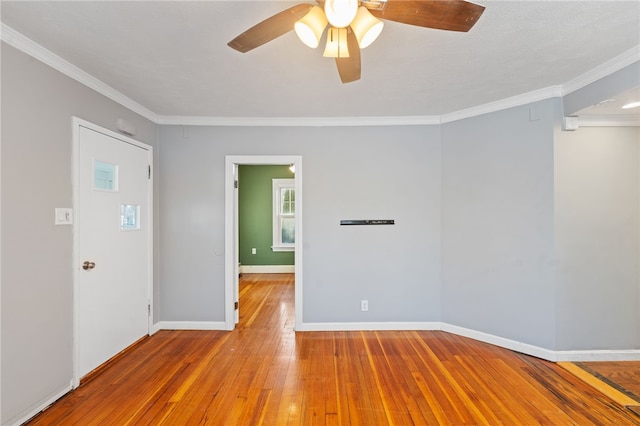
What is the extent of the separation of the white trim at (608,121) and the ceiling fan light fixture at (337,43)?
8.15 feet

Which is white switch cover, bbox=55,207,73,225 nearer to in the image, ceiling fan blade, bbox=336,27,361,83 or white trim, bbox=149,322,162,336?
white trim, bbox=149,322,162,336

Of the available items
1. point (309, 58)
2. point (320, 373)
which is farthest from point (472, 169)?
point (320, 373)

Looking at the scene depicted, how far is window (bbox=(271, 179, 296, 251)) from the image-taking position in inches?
243

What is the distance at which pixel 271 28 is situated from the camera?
138cm

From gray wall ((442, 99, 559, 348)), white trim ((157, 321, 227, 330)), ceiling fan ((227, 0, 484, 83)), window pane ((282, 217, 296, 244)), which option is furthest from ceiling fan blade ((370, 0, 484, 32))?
window pane ((282, 217, 296, 244))

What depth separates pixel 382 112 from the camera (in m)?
3.18

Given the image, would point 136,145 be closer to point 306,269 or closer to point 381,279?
point 306,269

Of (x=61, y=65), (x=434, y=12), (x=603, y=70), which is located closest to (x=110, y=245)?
(x=61, y=65)

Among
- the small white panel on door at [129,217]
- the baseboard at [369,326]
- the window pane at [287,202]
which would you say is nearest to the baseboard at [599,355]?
the baseboard at [369,326]

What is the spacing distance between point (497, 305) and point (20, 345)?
3.93m

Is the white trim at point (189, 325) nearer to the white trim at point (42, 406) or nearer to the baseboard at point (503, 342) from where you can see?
the white trim at point (42, 406)

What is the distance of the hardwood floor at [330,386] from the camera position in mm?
1941

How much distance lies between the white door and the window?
10.3 feet

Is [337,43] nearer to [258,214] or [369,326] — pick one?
[369,326]
